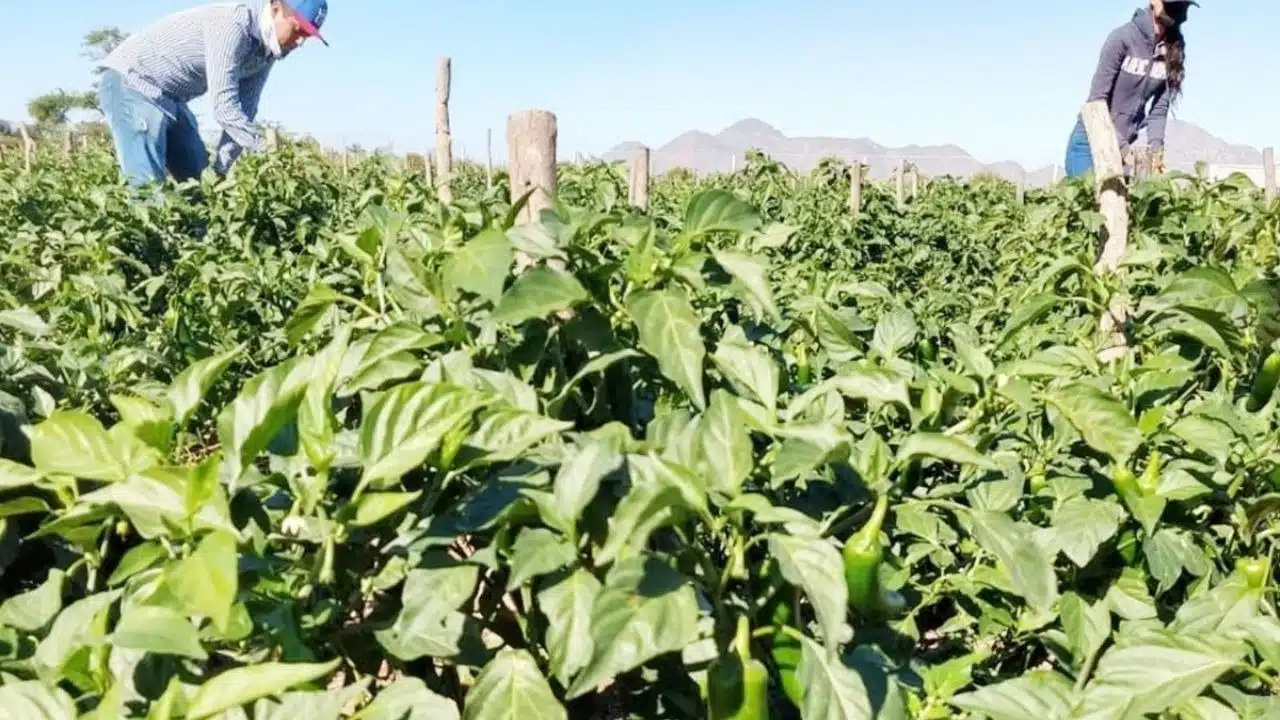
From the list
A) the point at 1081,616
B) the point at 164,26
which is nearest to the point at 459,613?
the point at 1081,616

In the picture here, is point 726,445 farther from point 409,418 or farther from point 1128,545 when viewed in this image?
point 1128,545

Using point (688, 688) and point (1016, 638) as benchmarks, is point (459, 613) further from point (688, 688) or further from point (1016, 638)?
point (1016, 638)

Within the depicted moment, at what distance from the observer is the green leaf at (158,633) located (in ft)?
2.48

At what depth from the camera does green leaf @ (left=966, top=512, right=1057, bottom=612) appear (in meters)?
1.07

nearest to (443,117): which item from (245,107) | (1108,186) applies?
(245,107)

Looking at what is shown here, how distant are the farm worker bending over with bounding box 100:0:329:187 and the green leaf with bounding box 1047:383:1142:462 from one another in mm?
5123

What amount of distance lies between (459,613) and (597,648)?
0.81 feet

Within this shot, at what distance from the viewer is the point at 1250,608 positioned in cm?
121

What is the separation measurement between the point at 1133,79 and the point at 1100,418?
15.4 ft

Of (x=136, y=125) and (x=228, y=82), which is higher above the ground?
(x=228, y=82)

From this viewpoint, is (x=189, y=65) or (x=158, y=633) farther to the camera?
(x=189, y=65)

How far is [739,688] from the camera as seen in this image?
0.96 m

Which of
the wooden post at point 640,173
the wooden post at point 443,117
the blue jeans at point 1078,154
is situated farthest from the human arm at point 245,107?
the blue jeans at point 1078,154

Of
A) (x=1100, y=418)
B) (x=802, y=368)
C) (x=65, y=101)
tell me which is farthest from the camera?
(x=65, y=101)
